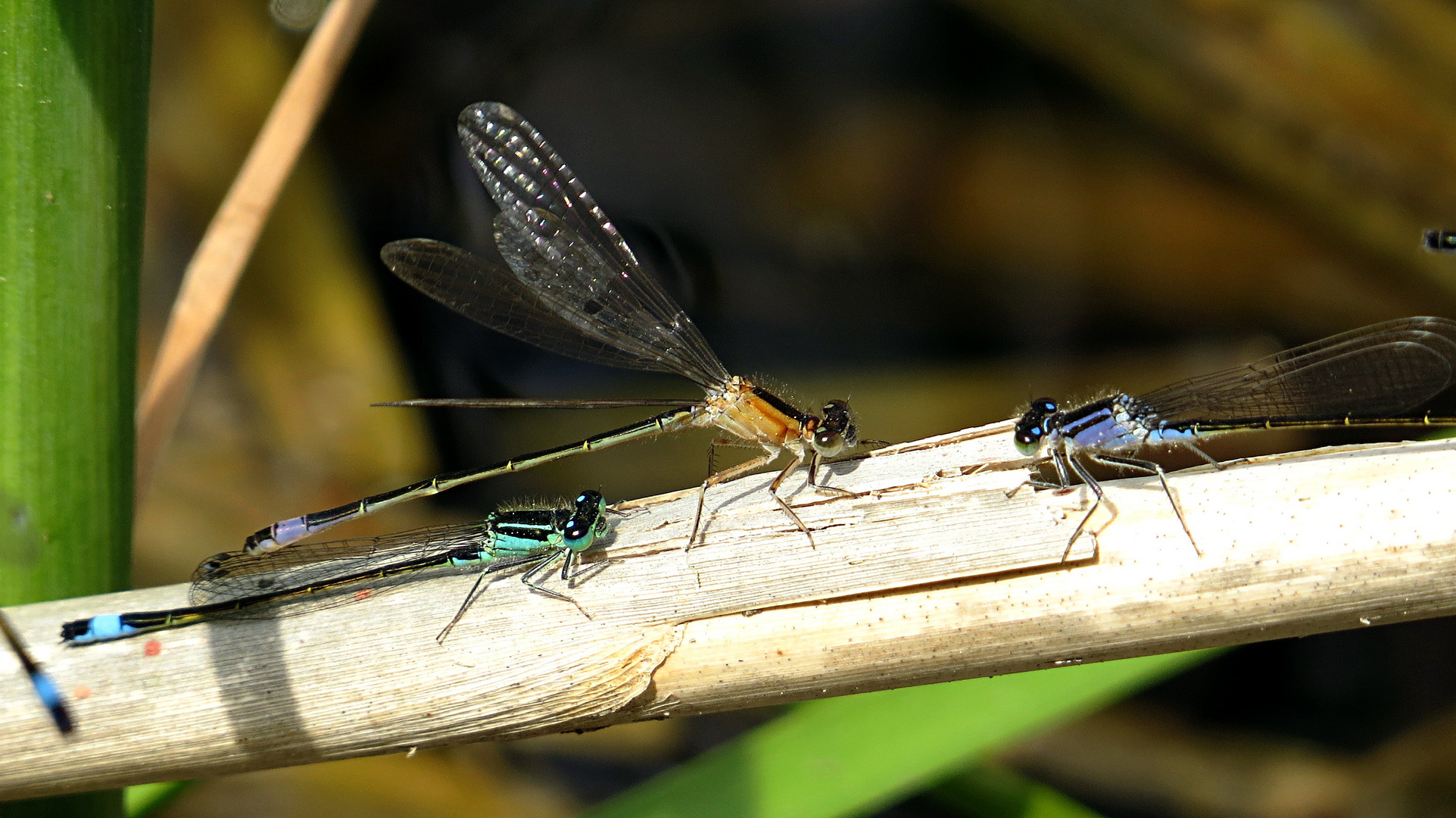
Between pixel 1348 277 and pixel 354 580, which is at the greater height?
pixel 1348 277

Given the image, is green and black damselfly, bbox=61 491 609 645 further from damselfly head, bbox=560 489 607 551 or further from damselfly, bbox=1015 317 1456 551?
damselfly, bbox=1015 317 1456 551

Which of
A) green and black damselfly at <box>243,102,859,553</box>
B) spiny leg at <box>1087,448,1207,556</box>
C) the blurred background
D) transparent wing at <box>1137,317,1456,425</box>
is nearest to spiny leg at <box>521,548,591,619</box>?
green and black damselfly at <box>243,102,859,553</box>

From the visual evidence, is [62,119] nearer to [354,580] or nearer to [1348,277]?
[354,580]

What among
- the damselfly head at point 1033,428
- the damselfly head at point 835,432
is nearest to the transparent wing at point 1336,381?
the damselfly head at point 1033,428

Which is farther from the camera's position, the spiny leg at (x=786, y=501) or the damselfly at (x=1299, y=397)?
the damselfly at (x=1299, y=397)

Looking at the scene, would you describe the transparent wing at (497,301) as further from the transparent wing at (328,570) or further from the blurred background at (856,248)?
the transparent wing at (328,570)

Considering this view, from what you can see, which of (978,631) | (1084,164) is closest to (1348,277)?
(1084,164)
